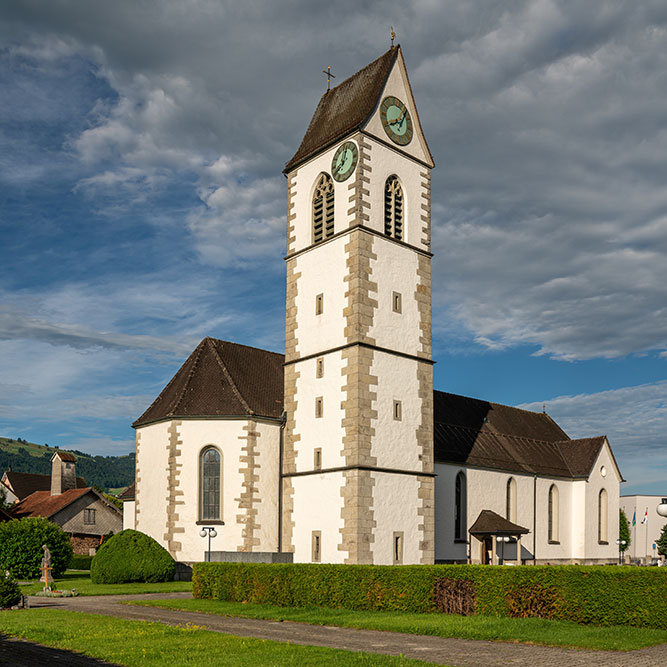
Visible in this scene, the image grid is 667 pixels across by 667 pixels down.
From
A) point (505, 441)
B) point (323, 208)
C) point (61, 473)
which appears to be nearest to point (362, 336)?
point (323, 208)

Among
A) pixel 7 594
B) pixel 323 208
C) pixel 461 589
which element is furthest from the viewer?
pixel 323 208

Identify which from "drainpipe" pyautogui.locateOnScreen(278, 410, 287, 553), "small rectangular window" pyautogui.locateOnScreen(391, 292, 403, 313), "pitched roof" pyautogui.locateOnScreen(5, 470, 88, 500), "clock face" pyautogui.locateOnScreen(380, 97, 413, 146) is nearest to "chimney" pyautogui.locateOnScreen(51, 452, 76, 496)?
"pitched roof" pyautogui.locateOnScreen(5, 470, 88, 500)

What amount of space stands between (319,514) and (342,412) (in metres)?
4.88

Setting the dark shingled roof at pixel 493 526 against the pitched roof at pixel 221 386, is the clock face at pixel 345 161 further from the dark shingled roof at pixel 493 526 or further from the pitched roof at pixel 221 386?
the dark shingled roof at pixel 493 526

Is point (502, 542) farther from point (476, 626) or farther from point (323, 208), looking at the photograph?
→ point (476, 626)

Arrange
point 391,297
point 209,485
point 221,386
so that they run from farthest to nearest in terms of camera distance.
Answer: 1. point 221,386
2. point 209,485
3. point 391,297

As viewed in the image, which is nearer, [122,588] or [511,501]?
[122,588]

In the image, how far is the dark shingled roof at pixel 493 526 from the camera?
43916 mm

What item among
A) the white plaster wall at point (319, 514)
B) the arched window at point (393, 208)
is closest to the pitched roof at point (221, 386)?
the white plaster wall at point (319, 514)

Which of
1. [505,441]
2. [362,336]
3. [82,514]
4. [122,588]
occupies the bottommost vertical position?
[82,514]

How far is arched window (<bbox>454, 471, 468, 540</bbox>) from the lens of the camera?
44500 millimetres

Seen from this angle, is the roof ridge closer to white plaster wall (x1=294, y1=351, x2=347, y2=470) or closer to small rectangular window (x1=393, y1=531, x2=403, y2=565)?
white plaster wall (x1=294, y1=351, x2=347, y2=470)

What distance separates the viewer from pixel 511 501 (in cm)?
4969

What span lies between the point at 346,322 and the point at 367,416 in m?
4.53
